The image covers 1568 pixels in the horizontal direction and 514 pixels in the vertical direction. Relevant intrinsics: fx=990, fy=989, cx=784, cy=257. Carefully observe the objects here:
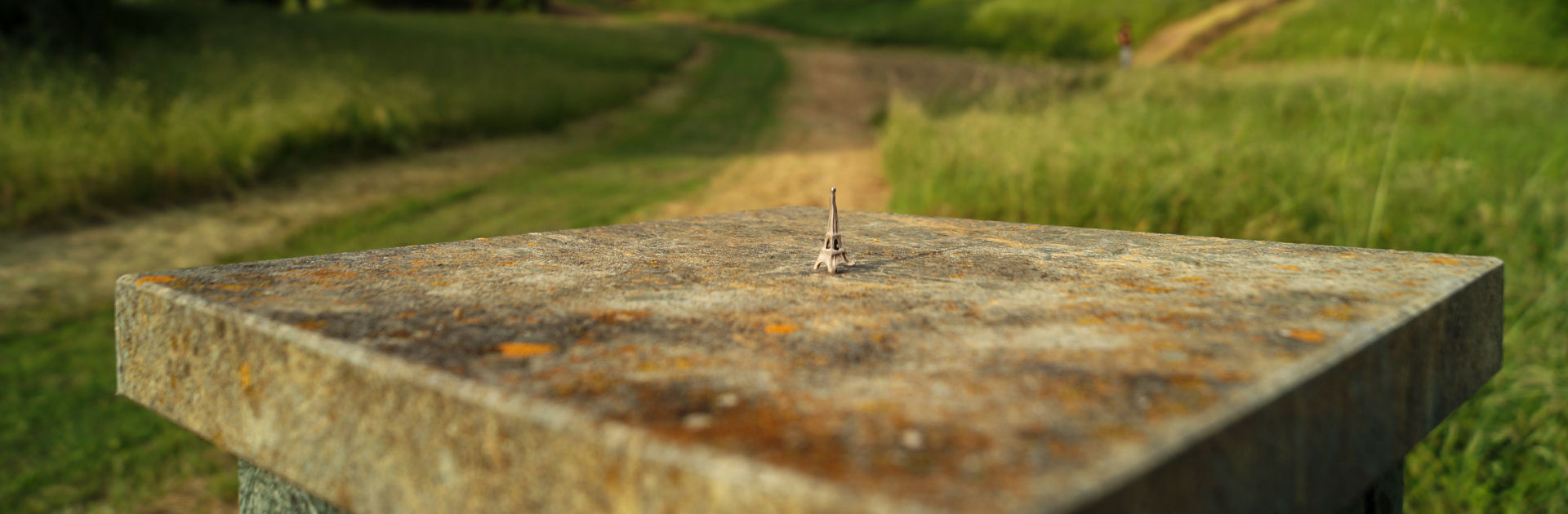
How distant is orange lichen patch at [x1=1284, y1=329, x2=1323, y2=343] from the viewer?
1002mm

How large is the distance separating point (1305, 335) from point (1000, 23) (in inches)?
984

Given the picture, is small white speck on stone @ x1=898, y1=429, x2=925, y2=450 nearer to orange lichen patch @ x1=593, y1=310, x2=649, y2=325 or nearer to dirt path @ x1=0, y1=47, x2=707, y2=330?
orange lichen patch @ x1=593, y1=310, x2=649, y2=325

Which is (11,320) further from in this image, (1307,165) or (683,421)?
(1307,165)

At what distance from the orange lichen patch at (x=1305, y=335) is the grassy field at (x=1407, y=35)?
49.0ft

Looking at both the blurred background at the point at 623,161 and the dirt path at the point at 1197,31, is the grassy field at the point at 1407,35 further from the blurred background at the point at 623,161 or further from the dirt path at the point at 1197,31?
the dirt path at the point at 1197,31

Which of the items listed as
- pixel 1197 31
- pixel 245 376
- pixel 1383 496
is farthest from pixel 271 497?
pixel 1197 31

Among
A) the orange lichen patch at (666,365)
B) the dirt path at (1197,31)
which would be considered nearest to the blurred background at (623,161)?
the orange lichen patch at (666,365)

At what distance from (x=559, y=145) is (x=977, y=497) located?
9910 millimetres

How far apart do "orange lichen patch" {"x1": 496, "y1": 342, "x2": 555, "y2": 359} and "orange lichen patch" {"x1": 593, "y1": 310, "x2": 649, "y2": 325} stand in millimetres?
114

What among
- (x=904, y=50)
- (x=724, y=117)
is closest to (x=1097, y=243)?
(x=724, y=117)

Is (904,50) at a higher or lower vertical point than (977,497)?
higher

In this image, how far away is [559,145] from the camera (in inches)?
400

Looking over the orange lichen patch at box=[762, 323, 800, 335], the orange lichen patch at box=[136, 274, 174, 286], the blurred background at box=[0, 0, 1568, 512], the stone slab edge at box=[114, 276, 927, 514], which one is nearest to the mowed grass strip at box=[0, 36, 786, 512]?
the blurred background at box=[0, 0, 1568, 512]

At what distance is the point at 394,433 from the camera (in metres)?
0.93
